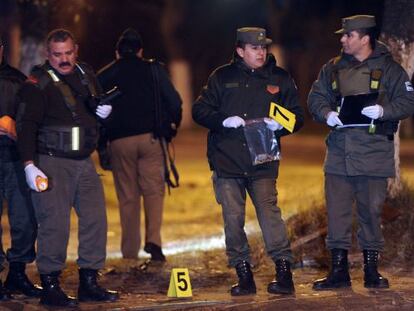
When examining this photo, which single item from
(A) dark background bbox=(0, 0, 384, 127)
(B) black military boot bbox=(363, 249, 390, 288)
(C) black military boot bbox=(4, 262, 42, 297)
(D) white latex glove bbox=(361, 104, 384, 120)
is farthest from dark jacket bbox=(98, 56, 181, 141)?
(A) dark background bbox=(0, 0, 384, 127)

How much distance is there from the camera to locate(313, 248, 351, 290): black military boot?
26.8 ft

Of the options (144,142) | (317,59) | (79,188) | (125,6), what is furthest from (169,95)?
(317,59)

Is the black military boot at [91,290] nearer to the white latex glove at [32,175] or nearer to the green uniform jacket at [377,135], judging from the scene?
the white latex glove at [32,175]

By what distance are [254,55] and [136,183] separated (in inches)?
102

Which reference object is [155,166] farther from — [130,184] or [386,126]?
[386,126]

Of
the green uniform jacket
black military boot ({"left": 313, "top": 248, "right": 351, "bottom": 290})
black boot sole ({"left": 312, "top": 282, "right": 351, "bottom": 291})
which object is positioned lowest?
black boot sole ({"left": 312, "top": 282, "right": 351, "bottom": 291})

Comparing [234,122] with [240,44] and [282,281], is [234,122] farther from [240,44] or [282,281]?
[282,281]

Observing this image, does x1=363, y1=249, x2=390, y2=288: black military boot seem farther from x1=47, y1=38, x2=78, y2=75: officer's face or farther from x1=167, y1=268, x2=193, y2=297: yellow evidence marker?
x1=47, y1=38, x2=78, y2=75: officer's face

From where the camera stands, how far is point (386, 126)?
805cm

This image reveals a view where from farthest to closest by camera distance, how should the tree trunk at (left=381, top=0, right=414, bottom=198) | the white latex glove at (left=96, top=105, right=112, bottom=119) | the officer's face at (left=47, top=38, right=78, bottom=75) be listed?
1. the tree trunk at (left=381, top=0, right=414, bottom=198)
2. the white latex glove at (left=96, top=105, right=112, bottom=119)
3. the officer's face at (left=47, top=38, right=78, bottom=75)

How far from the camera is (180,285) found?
318 inches

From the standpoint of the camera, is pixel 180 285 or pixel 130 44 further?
pixel 130 44

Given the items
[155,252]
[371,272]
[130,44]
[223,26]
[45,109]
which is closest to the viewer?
[45,109]

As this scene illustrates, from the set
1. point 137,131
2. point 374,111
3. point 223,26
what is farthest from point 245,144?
point 223,26
